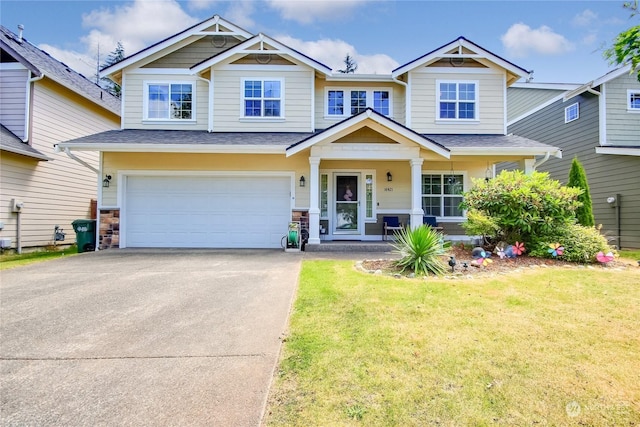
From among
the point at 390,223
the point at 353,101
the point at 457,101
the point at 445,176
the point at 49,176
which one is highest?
the point at 353,101

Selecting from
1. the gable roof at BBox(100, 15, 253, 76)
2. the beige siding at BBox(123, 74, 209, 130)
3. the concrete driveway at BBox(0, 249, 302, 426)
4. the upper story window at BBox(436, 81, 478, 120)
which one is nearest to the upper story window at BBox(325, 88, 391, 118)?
the upper story window at BBox(436, 81, 478, 120)

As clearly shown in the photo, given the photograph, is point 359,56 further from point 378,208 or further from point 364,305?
point 364,305

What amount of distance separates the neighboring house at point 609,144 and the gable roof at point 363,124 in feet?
20.5

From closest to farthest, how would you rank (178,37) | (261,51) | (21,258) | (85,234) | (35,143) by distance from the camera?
(21,258) < (85,234) < (35,143) < (261,51) < (178,37)

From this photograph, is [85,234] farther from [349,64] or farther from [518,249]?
[349,64]

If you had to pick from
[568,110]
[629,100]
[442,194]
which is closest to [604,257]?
[442,194]

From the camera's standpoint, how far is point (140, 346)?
3273mm

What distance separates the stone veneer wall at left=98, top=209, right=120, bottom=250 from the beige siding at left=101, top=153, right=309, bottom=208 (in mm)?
533

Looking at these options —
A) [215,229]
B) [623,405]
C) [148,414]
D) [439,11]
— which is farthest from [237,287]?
[439,11]

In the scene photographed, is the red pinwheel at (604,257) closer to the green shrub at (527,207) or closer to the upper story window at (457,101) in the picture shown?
the green shrub at (527,207)

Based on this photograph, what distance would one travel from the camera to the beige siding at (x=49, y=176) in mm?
10023

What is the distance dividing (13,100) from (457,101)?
1441 cm

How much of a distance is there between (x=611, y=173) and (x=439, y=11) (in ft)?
26.6

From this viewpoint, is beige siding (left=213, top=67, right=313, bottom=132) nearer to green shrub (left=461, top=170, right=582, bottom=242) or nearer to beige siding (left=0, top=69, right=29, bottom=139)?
beige siding (left=0, top=69, right=29, bottom=139)
